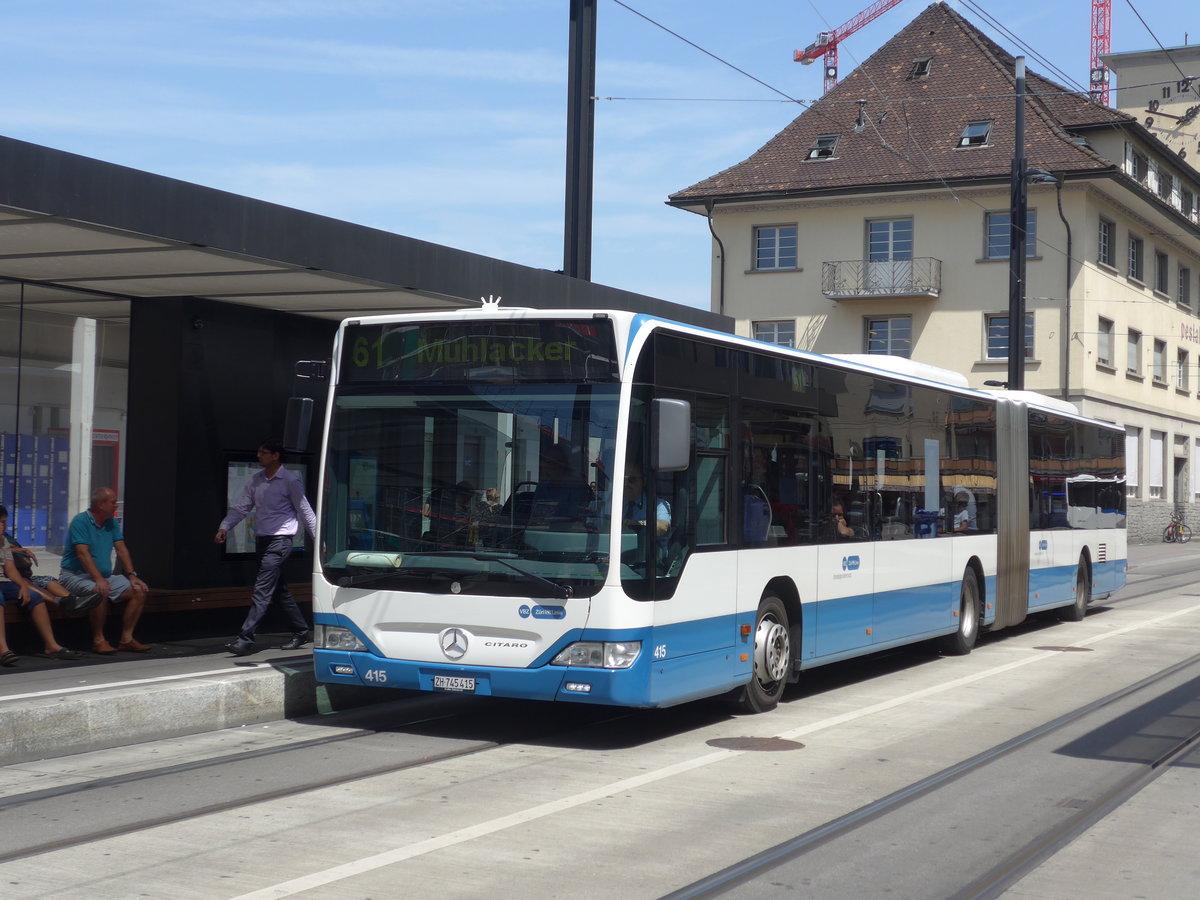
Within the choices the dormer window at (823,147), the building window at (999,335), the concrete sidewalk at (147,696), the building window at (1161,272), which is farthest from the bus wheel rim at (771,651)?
the building window at (1161,272)

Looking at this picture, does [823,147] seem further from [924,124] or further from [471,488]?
[471,488]

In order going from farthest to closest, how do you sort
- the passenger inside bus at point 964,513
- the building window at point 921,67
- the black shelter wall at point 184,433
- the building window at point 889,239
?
the building window at point 921,67, the building window at point 889,239, the passenger inside bus at point 964,513, the black shelter wall at point 184,433

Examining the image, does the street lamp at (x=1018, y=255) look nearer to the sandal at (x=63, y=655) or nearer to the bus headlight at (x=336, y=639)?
the sandal at (x=63, y=655)

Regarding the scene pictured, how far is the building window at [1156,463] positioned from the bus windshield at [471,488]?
4245 centimetres

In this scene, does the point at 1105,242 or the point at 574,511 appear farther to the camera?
the point at 1105,242

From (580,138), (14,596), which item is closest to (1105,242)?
(580,138)

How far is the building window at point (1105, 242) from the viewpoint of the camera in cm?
4347

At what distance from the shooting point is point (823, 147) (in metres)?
47.1

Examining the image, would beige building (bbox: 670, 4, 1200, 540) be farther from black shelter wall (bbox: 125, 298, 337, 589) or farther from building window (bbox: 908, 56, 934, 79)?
black shelter wall (bbox: 125, 298, 337, 589)

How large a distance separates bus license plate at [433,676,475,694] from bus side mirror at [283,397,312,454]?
6.23 ft

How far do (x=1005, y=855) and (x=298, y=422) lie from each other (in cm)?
554

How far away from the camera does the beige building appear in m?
42.5

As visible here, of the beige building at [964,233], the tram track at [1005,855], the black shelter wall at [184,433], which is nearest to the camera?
the tram track at [1005,855]

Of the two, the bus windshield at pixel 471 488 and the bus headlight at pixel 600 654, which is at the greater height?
the bus windshield at pixel 471 488
